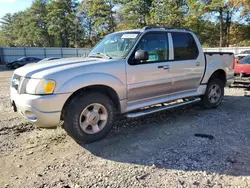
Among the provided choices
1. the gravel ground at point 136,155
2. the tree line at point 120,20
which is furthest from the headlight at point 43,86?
the tree line at point 120,20

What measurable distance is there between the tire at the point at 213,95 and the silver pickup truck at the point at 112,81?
0.70ft

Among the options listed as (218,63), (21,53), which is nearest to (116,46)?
(218,63)

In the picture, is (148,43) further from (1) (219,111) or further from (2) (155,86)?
(1) (219,111)

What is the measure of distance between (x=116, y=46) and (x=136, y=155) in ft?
7.08

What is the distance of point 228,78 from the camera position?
637cm

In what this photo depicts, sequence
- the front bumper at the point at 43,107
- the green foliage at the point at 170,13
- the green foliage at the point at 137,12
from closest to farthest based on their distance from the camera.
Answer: the front bumper at the point at 43,107 → the green foliage at the point at 170,13 → the green foliage at the point at 137,12

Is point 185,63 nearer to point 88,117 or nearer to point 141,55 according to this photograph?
point 141,55

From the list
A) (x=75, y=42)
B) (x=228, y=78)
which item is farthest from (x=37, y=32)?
(x=228, y=78)

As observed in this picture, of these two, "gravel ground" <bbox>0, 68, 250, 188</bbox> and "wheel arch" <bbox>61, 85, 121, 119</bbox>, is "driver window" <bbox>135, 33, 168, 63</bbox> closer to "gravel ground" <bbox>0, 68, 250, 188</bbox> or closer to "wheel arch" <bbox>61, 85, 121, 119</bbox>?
"wheel arch" <bbox>61, 85, 121, 119</bbox>

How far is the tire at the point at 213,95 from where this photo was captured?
19.4ft

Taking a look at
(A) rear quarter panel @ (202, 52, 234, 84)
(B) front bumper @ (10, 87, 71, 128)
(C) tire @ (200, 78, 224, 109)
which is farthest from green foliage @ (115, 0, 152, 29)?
(B) front bumper @ (10, 87, 71, 128)

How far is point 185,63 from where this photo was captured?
515cm

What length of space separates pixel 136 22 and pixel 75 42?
853 inches

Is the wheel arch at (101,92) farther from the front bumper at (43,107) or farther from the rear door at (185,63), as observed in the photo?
the rear door at (185,63)
